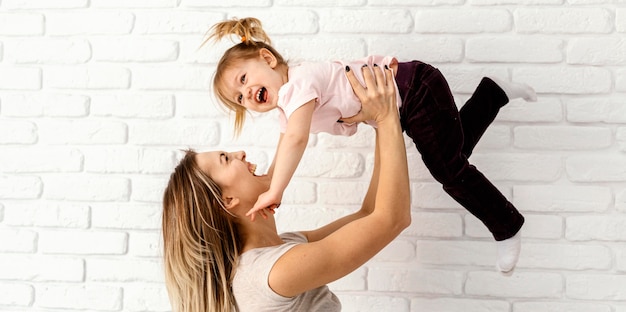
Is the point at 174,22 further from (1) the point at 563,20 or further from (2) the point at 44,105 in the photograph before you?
(1) the point at 563,20

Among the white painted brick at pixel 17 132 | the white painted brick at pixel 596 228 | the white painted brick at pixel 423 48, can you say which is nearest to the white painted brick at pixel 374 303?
the white painted brick at pixel 596 228

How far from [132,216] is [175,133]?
0.35 metres

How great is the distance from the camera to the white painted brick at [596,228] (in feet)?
7.27

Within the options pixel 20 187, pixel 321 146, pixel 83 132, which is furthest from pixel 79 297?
pixel 321 146

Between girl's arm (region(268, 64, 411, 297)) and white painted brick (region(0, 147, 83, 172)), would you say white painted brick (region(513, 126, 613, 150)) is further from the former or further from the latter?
white painted brick (region(0, 147, 83, 172))

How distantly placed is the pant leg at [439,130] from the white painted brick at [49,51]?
1.25 metres

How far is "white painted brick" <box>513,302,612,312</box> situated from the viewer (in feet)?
7.39

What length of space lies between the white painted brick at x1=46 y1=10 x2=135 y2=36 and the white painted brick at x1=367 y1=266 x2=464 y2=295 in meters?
1.26

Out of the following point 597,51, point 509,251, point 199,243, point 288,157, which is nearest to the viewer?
point 288,157

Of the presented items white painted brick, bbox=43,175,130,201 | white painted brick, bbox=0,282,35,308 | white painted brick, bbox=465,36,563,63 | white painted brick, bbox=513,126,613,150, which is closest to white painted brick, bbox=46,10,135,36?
white painted brick, bbox=43,175,130,201

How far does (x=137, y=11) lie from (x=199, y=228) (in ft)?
3.30

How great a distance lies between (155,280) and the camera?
2.43 m

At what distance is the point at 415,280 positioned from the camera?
2.30m

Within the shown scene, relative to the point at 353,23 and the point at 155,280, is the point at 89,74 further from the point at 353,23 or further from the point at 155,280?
the point at 353,23
